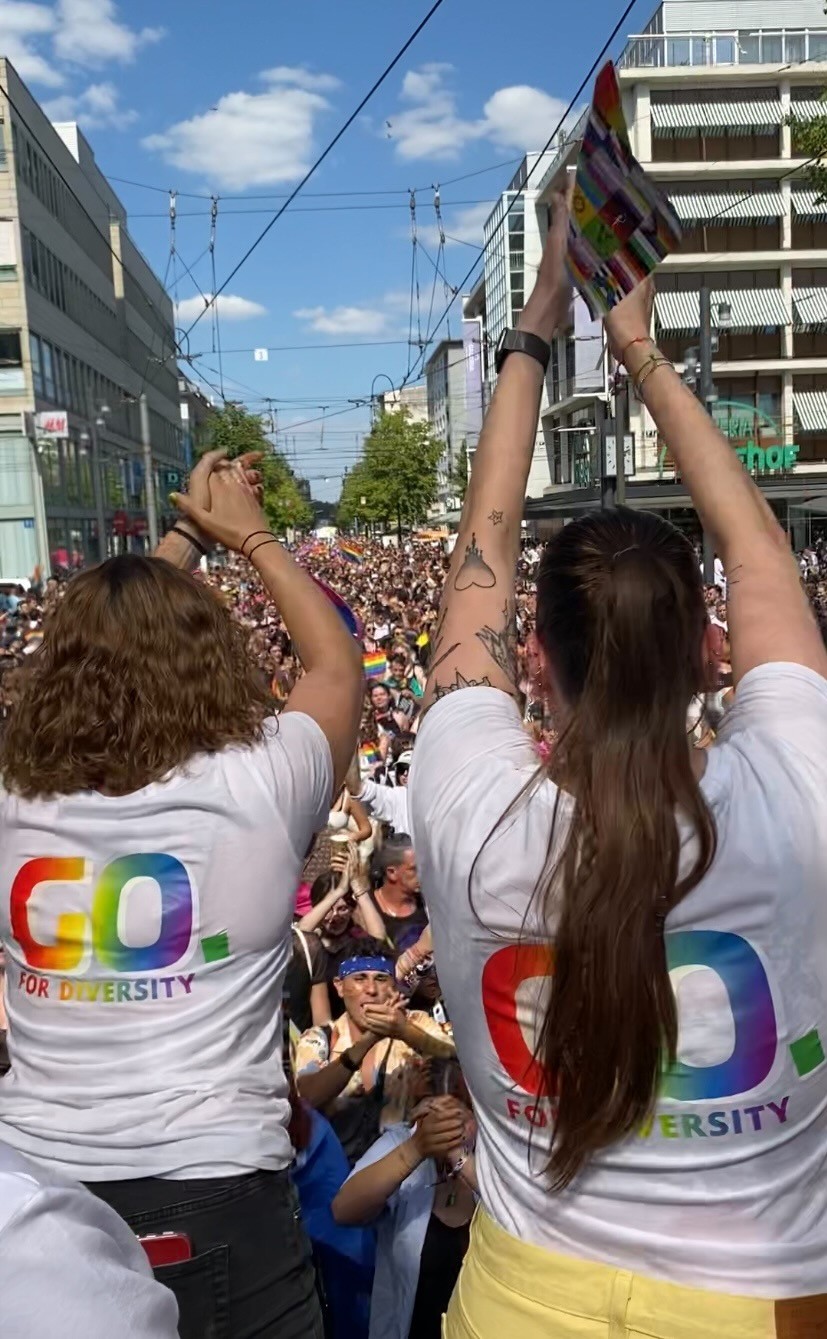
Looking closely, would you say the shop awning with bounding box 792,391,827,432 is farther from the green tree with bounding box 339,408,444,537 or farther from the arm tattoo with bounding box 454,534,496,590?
the arm tattoo with bounding box 454,534,496,590

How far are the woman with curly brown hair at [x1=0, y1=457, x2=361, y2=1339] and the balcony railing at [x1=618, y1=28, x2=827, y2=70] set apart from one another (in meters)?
52.7

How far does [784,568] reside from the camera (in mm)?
1649

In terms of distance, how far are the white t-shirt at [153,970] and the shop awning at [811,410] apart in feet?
173

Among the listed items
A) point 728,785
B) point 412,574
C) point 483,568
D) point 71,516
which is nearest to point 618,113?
point 483,568

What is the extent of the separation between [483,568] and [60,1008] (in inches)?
35.4

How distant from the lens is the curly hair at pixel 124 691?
6.24 feet

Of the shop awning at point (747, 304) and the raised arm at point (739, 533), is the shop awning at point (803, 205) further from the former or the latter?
the raised arm at point (739, 533)

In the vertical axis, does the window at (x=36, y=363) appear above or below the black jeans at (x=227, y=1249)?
above

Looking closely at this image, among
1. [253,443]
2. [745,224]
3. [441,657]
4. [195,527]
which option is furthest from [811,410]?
[441,657]

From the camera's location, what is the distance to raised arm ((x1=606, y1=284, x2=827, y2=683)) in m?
1.57

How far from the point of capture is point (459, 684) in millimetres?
1562

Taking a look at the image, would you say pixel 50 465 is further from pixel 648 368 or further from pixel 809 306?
pixel 648 368

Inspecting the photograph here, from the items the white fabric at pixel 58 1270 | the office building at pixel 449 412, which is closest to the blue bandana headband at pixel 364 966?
the white fabric at pixel 58 1270

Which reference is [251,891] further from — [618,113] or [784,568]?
[618,113]
